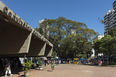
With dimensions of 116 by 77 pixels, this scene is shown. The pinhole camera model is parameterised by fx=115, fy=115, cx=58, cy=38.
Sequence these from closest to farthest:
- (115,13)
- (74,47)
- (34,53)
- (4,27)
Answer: (4,27), (34,53), (74,47), (115,13)

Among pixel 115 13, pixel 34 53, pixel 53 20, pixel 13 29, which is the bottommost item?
pixel 34 53

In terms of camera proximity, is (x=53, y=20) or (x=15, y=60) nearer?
(x=15, y=60)

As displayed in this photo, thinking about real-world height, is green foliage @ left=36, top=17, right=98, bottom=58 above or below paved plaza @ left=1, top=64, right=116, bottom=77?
above

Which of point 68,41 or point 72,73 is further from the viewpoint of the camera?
point 68,41

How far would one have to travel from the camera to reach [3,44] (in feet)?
42.9

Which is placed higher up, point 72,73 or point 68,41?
point 68,41

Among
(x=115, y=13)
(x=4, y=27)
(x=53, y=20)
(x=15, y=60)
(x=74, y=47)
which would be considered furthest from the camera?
(x=115, y=13)

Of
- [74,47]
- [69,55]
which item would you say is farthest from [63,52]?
[74,47]

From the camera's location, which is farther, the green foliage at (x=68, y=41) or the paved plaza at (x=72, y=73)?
the green foliage at (x=68, y=41)

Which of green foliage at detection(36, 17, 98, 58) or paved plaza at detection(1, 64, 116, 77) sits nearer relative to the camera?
paved plaza at detection(1, 64, 116, 77)

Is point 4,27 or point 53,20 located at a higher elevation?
point 53,20

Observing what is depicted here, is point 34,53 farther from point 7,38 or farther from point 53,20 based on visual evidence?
point 53,20

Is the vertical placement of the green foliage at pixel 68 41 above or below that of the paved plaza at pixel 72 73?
above

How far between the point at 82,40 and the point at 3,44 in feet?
108
